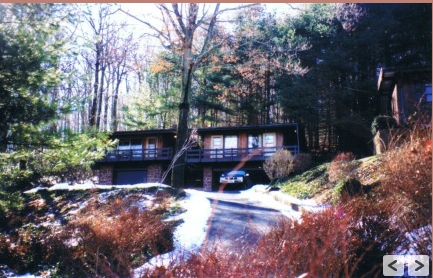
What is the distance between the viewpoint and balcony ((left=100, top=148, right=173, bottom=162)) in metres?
5.25

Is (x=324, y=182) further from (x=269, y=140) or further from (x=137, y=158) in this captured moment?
(x=269, y=140)

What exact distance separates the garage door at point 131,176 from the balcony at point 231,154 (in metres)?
1.11

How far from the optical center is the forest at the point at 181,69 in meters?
3.83

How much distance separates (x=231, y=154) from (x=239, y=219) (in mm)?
4301

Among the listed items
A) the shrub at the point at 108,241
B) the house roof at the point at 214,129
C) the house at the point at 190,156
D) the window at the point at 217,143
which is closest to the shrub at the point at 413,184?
the shrub at the point at 108,241

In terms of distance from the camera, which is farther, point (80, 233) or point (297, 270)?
point (80, 233)

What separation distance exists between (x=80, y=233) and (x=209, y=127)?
5.12m

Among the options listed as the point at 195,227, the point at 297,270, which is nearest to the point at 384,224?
the point at 297,270

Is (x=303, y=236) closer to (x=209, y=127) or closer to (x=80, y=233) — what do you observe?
(x=80, y=233)

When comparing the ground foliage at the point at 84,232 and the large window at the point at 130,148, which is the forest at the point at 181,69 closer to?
the large window at the point at 130,148

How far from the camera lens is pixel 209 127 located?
325 inches

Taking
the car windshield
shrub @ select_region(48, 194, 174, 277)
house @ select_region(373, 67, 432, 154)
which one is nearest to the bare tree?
the car windshield

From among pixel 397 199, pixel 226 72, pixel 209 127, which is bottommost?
pixel 397 199

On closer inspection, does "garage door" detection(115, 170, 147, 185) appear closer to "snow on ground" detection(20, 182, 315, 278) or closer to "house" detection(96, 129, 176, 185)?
"house" detection(96, 129, 176, 185)
